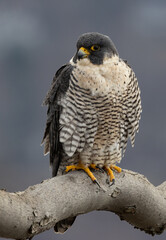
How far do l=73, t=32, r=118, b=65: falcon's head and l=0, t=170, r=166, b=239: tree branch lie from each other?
709 mm

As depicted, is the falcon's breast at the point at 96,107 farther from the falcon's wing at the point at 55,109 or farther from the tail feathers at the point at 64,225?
the tail feathers at the point at 64,225

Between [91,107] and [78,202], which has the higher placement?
[91,107]

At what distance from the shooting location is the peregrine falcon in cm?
280

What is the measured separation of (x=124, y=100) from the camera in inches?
113

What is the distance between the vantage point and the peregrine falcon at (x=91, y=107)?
280 cm

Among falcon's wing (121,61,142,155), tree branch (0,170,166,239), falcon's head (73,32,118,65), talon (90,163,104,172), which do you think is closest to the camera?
tree branch (0,170,166,239)

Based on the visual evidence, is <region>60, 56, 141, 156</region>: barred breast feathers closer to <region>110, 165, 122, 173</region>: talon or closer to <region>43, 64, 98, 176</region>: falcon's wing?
<region>43, 64, 98, 176</region>: falcon's wing

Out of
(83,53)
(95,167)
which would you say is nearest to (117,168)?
(95,167)

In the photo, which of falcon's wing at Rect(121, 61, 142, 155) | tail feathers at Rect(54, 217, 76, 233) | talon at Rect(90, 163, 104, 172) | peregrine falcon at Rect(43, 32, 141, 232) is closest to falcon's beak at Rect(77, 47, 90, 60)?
peregrine falcon at Rect(43, 32, 141, 232)

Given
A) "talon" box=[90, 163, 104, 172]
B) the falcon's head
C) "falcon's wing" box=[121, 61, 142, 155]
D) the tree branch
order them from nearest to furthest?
the tree branch < the falcon's head < "falcon's wing" box=[121, 61, 142, 155] < "talon" box=[90, 163, 104, 172]

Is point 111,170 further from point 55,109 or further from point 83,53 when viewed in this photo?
point 83,53

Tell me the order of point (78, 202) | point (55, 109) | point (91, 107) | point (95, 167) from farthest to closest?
point (95, 167) < point (55, 109) < point (91, 107) < point (78, 202)

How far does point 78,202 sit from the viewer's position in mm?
2641

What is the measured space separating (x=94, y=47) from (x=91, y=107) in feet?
1.19
